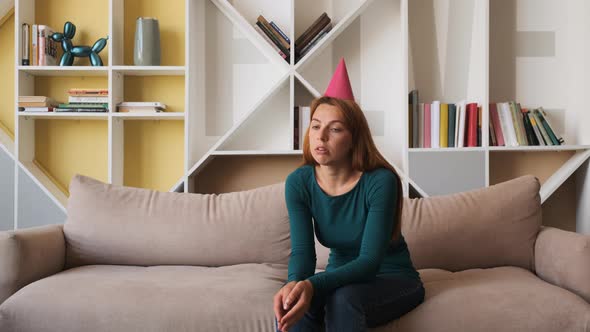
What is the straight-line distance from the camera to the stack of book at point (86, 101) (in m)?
3.19

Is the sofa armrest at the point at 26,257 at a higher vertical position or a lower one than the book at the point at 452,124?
lower

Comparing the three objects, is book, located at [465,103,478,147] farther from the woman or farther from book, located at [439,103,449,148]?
the woman

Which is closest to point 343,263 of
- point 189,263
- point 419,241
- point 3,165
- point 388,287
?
point 388,287

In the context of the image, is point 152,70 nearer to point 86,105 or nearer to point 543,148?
point 86,105

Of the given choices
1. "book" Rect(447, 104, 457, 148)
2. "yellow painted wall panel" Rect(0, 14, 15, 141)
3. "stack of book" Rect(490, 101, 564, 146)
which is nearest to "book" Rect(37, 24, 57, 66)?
"yellow painted wall panel" Rect(0, 14, 15, 141)

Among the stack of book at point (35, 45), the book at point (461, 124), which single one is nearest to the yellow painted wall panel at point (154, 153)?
the stack of book at point (35, 45)

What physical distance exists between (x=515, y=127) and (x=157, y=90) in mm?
1979

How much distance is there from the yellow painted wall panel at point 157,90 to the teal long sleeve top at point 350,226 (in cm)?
166

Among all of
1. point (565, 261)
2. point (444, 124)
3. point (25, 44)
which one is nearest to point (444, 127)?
point (444, 124)

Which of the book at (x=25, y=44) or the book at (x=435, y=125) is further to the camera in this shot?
the book at (x=25, y=44)

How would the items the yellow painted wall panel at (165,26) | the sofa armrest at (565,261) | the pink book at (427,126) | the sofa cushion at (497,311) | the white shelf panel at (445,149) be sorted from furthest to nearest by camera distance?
the yellow painted wall panel at (165,26) → the pink book at (427,126) → the white shelf panel at (445,149) → the sofa armrest at (565,261) → the sofa cushion at (497,311)

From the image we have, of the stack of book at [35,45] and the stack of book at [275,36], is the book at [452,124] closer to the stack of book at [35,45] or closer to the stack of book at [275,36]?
the stack of book at [275,36]

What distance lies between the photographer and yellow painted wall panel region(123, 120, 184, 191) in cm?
341

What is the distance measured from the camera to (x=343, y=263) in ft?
6.01
